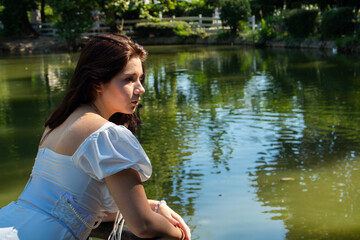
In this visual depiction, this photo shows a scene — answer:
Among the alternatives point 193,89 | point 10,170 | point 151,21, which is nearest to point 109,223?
point 10,170

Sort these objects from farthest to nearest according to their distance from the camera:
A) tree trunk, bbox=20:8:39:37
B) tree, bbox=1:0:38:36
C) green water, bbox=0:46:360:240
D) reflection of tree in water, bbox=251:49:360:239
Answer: tree trunk, bbox=20:8:39:37
tree, bbox=1:0:38:36
green water, bbox=0:46:360:240
reflection of tree in water, bbox=251:49:360:239

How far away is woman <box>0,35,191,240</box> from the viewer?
1772mm

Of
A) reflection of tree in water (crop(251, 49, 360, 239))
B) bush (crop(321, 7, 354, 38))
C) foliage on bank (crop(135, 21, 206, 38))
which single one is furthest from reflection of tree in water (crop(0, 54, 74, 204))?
foliage on bank (crop(135, 21, 206, 38))

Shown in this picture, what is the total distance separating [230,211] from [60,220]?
3.01 meters

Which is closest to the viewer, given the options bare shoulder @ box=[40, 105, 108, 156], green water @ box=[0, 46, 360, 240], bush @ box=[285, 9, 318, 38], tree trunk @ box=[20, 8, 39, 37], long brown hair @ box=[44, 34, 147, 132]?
bare shoulder @ box=[40, 105, 108, 156]

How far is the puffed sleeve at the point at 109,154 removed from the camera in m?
1.75

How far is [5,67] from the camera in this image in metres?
19.8

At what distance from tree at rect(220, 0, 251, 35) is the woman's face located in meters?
27.9

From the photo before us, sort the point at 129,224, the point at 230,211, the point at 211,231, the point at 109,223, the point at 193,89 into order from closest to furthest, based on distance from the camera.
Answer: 1. the point at 129,224
2. the point at 109,223
3. the point at 211,231
4. the point at 230,211
5. the point at 193,89

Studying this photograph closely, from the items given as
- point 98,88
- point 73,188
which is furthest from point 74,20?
point 73,188

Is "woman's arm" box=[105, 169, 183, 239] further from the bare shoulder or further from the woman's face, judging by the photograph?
the woman's face

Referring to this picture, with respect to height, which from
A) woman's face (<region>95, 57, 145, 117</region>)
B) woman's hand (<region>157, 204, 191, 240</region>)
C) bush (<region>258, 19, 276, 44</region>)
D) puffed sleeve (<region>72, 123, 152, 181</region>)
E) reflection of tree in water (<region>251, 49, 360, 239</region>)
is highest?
woman's face (<region>95, 57, 145, 117</region>)

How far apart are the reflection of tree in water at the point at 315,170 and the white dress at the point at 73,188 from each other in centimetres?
265

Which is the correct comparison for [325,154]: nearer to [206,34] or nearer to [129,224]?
[129,224]
